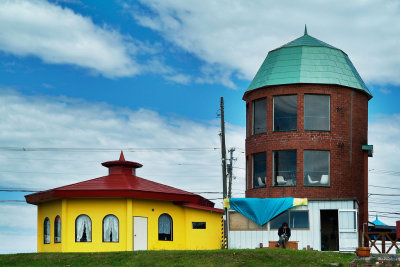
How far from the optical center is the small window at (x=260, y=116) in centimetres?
4672

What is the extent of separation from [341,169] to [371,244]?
5.06 m

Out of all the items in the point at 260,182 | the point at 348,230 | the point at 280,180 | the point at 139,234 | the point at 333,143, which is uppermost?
the point at 333,143

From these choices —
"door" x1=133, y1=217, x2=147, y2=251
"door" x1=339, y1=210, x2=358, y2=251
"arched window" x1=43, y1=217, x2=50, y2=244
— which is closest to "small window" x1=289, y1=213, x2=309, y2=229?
"door" x1=339, y1=210, x2=358, y2=251

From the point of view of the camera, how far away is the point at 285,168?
149 feet

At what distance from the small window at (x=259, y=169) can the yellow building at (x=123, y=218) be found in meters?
3.49

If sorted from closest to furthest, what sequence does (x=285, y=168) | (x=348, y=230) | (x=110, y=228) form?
(x=348, y=230) < (x=110, y=228) < (x=285, y=168)

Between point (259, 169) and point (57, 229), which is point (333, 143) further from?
point (57, 229)

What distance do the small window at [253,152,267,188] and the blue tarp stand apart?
3.51 metres

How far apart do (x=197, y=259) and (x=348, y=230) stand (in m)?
10.7

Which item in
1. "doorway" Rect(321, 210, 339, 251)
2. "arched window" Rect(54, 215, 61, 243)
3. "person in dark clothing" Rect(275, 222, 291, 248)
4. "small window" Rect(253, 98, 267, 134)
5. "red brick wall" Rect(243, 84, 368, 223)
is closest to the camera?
"person in dark clothing" Rect(275, 222, 291, 248)

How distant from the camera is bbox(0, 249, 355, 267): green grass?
33.5m

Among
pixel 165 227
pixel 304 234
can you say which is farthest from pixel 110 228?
pixel 304 234

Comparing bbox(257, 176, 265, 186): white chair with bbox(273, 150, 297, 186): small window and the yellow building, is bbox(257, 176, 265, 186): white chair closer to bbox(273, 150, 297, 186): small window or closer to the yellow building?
bbox(273, 150, 297, 186): small window

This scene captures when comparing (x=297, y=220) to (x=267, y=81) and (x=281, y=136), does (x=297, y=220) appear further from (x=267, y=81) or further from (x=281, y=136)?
(x=267, y=81)
